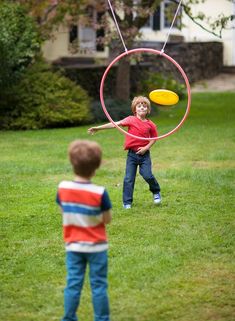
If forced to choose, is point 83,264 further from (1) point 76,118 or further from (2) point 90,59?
(2) point 90,59

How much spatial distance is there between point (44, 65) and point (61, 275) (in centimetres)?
1343

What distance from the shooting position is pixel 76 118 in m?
18.2

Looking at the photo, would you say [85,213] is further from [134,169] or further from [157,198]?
[157,198]

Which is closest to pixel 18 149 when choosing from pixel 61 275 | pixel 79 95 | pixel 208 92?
pixel 79 95

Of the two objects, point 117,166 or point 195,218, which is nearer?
point 195,218

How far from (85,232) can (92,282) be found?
0.34 metres

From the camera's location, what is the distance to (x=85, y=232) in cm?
493

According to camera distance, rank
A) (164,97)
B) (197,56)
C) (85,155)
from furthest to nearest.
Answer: (197,56)
(164,97)
(85,155)

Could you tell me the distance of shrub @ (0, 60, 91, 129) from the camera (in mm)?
17953

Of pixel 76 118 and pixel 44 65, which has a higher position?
pixel 44 65

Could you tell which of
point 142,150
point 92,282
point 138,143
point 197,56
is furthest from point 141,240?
point 197,56

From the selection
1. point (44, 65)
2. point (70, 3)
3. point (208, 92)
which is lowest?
point (208, 92)

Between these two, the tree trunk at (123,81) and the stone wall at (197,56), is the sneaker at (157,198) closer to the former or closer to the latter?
the tree trunk at (123,81)

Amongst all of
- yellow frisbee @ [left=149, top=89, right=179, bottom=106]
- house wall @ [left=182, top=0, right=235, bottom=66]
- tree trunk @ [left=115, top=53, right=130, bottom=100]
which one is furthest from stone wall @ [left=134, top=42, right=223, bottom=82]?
yellow frisbee @ [left=149, top=89, right=179, bottom=106]
